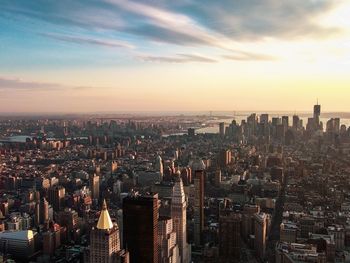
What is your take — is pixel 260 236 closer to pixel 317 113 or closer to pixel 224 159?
pixel 224 159

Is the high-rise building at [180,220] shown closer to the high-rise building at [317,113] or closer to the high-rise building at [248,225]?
the high-rise building at [248,225]

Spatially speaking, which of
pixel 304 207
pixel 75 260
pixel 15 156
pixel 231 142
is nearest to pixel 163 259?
pixel 75 260

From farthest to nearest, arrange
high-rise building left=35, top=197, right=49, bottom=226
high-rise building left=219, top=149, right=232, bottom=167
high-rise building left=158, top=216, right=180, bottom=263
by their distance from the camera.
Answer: high-rise building left=219, top=149, right=232, bottom=167 < high-rise building left=35, top=197, right=49, bottom=226 < high-rise building left=158, top=216, right=180, bottom=263

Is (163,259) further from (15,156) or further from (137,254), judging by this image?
(15,156)

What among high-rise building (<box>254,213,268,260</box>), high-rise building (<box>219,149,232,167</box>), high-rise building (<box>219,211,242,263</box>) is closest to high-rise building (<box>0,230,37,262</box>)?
high-rise building (<box>219,211,242,263</box>)

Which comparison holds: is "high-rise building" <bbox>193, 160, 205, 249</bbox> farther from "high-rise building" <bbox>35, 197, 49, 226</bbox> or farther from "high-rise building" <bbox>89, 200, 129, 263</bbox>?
"high-rise building" <bbox>89, 200, 129, 263</bbox>

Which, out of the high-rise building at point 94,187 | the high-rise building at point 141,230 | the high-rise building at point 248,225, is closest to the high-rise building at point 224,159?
the high-rise building at point 94,187
